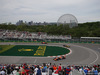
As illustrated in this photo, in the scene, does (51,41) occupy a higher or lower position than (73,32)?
lower

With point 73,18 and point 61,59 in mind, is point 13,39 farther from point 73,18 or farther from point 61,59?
point 73,18

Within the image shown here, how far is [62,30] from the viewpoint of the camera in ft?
187

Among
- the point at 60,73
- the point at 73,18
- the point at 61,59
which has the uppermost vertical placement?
the point at 73,18

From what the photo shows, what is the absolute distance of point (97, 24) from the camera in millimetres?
65688

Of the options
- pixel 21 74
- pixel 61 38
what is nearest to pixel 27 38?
pixel 61 38

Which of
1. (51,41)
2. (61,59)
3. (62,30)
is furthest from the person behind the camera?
(62,30)

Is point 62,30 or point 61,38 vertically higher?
point 62,30

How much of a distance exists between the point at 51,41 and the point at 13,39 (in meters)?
18.0

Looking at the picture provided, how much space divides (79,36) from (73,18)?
1896 centimetres

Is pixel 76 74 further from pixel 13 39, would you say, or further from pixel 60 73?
pixel 13 39

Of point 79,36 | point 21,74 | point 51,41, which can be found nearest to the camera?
point 21,74

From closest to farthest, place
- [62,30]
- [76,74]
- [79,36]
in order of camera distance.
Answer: [76,74], [79,36], [62,30]

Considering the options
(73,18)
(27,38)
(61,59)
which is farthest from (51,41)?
(73,18)

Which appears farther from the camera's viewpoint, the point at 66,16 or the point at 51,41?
the point at 66,16
